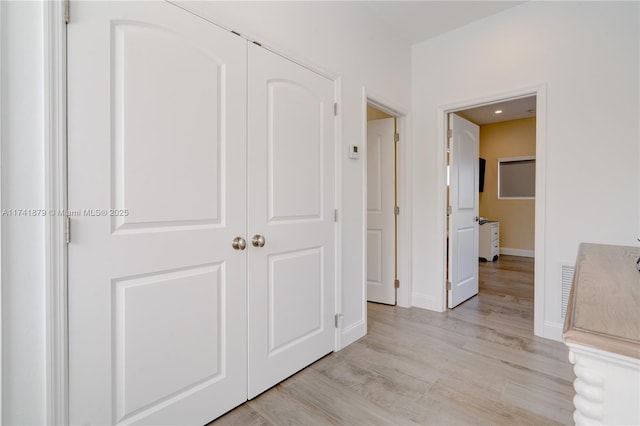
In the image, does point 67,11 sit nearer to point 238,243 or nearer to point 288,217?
point 238,243

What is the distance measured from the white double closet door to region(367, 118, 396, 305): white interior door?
1.50 metres

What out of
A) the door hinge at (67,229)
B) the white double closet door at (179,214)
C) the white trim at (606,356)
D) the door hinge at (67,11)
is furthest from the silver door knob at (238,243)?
the white trim at (606,356)

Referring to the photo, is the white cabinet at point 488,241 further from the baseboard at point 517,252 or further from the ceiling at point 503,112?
the ceiling at point 503,112

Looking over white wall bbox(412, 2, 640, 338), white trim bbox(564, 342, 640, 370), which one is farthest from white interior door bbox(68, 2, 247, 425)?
white wall bbox(412, 2, 640, 338)

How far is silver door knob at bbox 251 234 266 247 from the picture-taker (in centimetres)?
172

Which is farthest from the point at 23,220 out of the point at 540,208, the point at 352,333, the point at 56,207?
the point at 540,208

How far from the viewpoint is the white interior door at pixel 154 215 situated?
117cm

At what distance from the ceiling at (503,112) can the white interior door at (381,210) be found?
2203 mm

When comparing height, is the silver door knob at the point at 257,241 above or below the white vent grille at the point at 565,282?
above

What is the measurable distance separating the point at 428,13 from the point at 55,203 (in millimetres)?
3055

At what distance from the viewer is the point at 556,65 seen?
8.21 ft

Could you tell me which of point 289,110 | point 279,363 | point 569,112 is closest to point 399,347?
point 279,363

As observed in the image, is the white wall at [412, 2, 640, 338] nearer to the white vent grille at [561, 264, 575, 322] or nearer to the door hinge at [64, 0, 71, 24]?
the white vent grille at [561, 264, 575, 322]

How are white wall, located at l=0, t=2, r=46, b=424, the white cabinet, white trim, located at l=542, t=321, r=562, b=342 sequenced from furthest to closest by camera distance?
the white cabinet < white trim, located at l=542, t=321, r=562, b=342 < white wall, located at l=0, t=2, r=46, b=424
